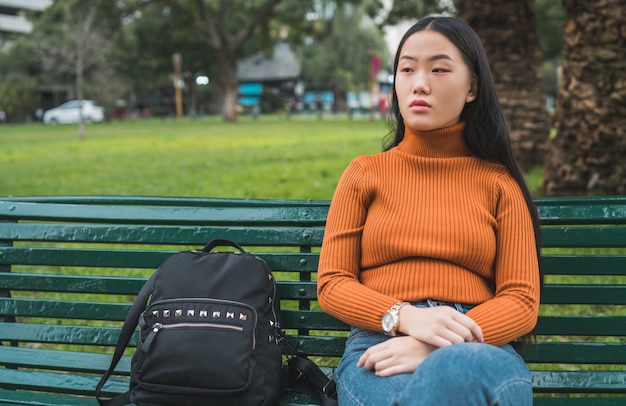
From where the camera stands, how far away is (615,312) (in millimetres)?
4137

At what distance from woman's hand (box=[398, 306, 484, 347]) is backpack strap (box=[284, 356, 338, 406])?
439 millimetres

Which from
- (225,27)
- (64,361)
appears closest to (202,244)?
(64,361)

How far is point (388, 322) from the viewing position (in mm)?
1984

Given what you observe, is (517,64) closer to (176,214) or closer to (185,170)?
(185,170)

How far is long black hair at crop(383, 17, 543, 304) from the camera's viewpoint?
84.4 inches

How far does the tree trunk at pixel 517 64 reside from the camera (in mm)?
7625

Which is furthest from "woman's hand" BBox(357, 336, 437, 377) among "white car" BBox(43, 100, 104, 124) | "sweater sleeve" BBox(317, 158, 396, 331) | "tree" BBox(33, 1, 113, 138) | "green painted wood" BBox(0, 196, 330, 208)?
"white car" BBox(43, 100, 104, 124)

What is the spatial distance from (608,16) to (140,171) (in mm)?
7015

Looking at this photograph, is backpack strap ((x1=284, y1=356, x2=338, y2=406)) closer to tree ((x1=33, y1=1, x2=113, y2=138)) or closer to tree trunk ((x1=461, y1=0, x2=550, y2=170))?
tree trunk ((x1=461, y1=0, x2=550, y2=170))

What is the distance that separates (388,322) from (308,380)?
50 centimetres

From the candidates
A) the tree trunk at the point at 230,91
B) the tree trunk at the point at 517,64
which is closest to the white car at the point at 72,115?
the tree trunk at the point at 230,91

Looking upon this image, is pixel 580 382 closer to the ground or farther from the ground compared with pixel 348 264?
closer to the ground

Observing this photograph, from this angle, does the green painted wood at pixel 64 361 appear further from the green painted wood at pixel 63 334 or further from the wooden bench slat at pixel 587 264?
the wooden bench slat at pixel 587 264

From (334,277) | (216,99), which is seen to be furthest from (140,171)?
(216,99)
